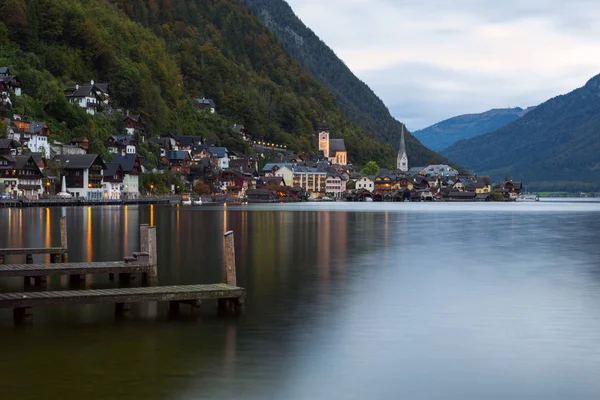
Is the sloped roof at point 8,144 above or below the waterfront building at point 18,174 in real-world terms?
above

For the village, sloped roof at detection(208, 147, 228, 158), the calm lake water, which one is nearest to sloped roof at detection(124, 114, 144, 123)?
the village

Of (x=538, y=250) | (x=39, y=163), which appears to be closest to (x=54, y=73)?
(x=39, y=163)

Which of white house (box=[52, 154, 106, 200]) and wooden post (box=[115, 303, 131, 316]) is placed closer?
wooden post (box=[115, 303, 131, 316])

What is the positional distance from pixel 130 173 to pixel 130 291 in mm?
136465

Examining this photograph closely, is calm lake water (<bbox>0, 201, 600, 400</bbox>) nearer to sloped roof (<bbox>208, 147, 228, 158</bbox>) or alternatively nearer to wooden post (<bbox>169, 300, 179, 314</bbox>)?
wooden post (<bbox>169, 300, 179, 314</bbox>)

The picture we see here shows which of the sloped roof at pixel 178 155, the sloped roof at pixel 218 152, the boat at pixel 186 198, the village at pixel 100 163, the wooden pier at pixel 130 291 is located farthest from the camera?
the sloped roof at pixel 218 152

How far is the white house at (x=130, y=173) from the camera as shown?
491ft

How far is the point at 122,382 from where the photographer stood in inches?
520

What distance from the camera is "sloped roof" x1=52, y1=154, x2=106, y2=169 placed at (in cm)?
13388

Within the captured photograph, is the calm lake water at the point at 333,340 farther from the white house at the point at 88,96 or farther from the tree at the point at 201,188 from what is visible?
the tree at the point at 201,188

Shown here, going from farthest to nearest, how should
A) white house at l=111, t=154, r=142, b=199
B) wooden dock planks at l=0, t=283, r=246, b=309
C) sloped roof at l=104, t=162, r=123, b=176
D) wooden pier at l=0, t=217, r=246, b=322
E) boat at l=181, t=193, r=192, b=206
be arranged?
boat at l=181, t=193, r=192, b=206
white house at l=111, t=154, r=142, b=199
sloped roof at l=104, t=162, r=123, b=176
wooden pier at l=0, t=217, r=246, b=322
wooden dock planks at l=0, t=283, r=246, b=309

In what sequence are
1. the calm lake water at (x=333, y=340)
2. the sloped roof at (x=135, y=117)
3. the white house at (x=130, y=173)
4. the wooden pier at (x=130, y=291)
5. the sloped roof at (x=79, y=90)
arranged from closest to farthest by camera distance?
the calm lake water at (x=333, y=340) < the wooden pier at (x=130, y=291) < the white house at (x=130, y=173) < the sloped roof at (x=79, y=90) < the sloped roof at (x=135, y=117)

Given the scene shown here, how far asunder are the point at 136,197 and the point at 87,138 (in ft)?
52.5

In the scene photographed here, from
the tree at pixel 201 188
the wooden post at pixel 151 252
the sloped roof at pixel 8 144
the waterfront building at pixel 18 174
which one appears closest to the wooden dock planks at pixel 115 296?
the wooden post at pixel 151 252
